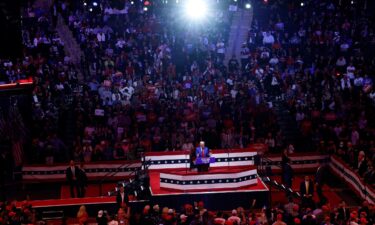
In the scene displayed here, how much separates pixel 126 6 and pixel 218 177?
15688 mm

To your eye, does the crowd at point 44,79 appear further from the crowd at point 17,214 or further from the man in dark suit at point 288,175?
the man in dark suit at point 288,175

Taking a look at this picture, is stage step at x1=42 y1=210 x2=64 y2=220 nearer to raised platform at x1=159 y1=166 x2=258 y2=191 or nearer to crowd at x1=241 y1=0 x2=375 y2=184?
raised platform at x1=159 y1=166 x2=258 y2=191

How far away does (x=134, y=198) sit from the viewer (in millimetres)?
24703

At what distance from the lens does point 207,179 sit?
2456 centimetres

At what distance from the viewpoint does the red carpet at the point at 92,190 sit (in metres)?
26.4

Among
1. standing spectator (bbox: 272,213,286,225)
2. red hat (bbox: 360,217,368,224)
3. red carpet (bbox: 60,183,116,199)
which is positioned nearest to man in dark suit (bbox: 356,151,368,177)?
red hat (bbox: 360,217,368,224)

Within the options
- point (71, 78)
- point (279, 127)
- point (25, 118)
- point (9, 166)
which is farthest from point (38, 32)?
point (279, 127)

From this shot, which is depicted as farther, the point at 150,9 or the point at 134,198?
the point at 150,9

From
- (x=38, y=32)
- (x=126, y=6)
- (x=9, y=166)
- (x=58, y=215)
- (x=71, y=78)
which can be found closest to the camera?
(x=58, y=215)

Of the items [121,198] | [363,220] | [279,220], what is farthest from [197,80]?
[363,220]

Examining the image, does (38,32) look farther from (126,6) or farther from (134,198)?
(134,198)

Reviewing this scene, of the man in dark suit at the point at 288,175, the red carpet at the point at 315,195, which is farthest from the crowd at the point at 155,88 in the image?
the man in dark suit at the point at 288,175

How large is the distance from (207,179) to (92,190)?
4.77 meters

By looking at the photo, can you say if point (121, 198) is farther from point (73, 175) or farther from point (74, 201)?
point (73, 175)
